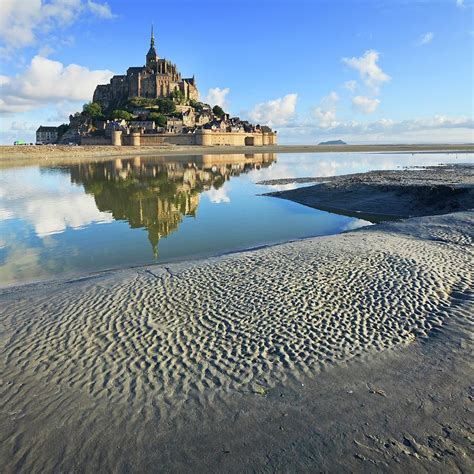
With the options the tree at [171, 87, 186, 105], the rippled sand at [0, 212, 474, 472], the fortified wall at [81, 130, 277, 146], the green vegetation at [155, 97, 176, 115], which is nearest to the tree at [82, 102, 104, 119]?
the fortified wall at [81, 130, 277, 146]

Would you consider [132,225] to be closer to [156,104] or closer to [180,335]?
[180,335]

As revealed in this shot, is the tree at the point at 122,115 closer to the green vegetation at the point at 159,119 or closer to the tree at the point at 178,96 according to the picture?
the green vegetation at the point at 159,119

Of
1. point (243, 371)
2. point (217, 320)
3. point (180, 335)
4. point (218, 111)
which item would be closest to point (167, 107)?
point (218, 111)

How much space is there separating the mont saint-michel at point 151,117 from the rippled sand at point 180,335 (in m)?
86.9

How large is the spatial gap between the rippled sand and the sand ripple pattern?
0.07 feet

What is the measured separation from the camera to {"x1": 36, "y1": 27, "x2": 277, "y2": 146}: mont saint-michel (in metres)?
A: 92.7

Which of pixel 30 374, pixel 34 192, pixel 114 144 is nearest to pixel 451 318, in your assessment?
pixel 30 374

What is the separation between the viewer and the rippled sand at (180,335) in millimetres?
3613

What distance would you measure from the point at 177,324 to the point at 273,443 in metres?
2.46

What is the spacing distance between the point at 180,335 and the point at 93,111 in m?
107

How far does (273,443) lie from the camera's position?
335 centimetres

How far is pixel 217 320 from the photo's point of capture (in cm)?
559

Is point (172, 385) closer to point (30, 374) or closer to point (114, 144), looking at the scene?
point (30, 374)

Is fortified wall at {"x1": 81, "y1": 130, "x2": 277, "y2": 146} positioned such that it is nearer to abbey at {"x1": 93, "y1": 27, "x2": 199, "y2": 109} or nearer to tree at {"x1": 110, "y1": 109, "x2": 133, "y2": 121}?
tree at {"x1": 110, "y1": 109, "x2": 133, "y2": 121}
